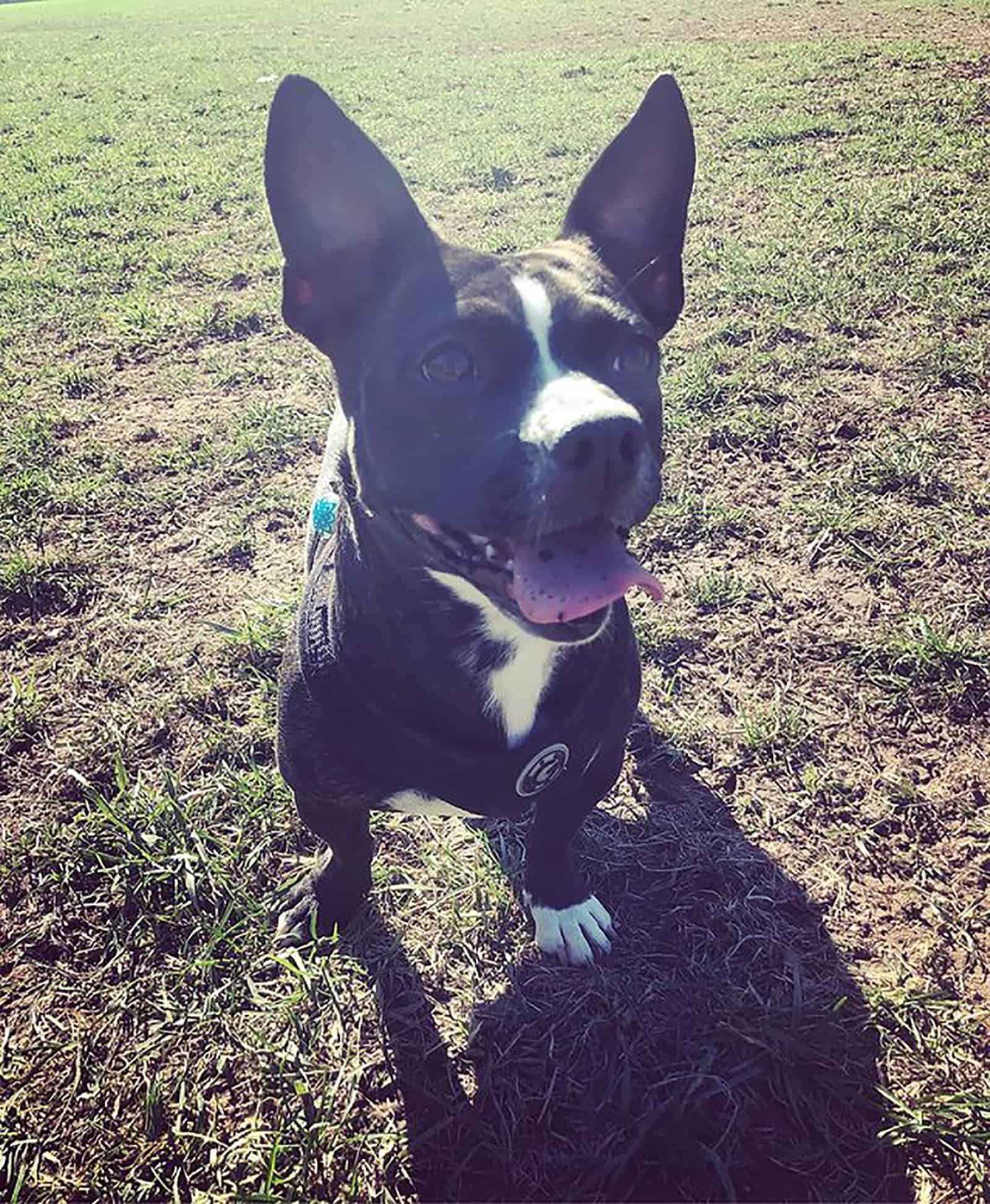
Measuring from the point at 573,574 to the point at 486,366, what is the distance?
A: 0.48m

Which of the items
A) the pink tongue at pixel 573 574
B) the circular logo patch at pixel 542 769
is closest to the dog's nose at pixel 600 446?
the pink tongue at pixel 573 574

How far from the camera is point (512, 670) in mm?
2102

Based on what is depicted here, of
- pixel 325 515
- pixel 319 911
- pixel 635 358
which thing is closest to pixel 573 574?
pixel 635 358

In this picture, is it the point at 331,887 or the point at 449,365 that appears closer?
the point at 449,365

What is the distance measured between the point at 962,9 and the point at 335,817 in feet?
48.4

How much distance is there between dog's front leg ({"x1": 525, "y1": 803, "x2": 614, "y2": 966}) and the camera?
2.39 meters

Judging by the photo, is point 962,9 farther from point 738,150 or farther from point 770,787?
point 770,787

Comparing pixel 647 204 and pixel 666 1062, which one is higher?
pixel 647 204

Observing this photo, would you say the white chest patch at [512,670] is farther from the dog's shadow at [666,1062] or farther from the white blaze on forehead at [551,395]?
the dog's shadow at [666,1062]

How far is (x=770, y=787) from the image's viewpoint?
2832 millimetres

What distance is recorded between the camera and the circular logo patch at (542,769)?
2105mm

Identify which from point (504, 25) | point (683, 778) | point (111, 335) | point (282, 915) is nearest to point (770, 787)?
point (683, 778)

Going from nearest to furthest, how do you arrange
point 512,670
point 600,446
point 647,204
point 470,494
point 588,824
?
point 600,446 → point 470,494 → point 512,670 → point 647,204 → point 588,824

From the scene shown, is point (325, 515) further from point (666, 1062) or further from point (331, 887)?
Result: point (666, 1062)
